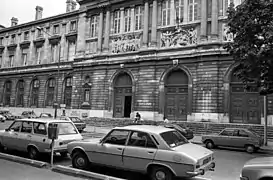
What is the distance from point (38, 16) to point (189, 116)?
3538 cm

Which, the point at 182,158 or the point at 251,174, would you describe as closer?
the point at 251,174

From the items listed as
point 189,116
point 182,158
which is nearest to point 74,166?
point 182,158

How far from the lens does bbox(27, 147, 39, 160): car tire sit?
A: 920 cm

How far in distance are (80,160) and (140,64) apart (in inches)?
820

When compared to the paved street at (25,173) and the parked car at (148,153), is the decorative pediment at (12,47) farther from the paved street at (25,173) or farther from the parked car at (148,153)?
the parked car at (148,153)

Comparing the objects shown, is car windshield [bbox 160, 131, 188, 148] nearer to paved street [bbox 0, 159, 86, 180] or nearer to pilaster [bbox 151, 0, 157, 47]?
paved street [bbox 0, 159, 86, 180]

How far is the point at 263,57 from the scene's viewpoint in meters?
11.3

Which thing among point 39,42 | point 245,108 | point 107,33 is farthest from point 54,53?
point 245,108

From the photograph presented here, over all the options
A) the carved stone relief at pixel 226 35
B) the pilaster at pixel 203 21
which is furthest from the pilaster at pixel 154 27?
the carved stone relief at pixel 226 35

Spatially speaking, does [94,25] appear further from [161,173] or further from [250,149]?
[161,173]

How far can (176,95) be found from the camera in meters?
26.3

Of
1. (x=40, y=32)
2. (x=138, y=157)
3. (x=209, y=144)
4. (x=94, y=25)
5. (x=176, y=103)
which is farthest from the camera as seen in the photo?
(x=40, y=32)

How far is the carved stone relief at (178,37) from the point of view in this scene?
85.3 feet

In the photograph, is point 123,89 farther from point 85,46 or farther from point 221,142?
point 221,142
